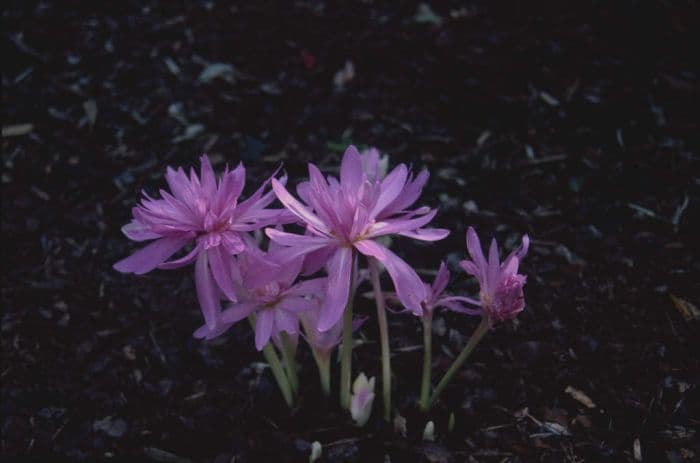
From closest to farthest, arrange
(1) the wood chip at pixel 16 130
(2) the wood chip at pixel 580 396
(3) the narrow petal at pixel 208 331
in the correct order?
(3) the narrow petal at pixel 208 331 < (2) the wood chip at pixel 580 396 < (1) the wood chip at pixel 16 130

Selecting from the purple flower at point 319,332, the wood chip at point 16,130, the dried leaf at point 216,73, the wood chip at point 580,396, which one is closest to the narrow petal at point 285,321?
the purple flower at point 319,332

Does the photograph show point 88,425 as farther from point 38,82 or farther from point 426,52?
point 426,52

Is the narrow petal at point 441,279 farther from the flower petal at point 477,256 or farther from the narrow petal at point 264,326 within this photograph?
the narrow petal at point 264,326

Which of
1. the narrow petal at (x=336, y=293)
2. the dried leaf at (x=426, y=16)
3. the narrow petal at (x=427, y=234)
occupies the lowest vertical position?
the dried leaf at (x=426, y=16)

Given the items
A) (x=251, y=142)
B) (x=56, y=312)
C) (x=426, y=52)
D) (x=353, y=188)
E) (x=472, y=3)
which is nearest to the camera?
(x=353, y=188)

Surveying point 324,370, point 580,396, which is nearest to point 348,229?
point 324,370

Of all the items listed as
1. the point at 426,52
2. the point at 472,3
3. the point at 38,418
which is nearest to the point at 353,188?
the point at 38,418

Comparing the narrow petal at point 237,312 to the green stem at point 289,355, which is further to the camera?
the green stem at point 289,355
